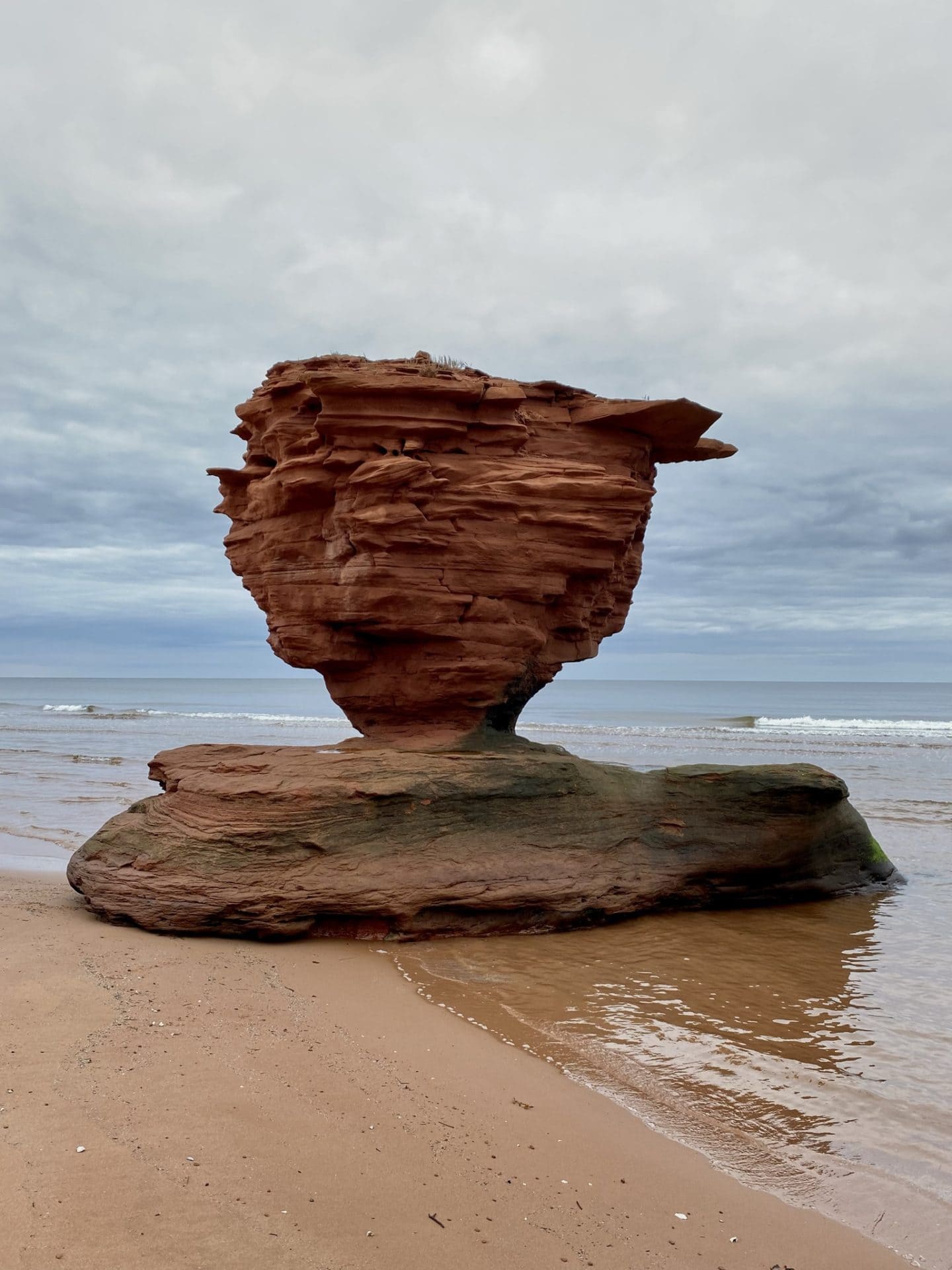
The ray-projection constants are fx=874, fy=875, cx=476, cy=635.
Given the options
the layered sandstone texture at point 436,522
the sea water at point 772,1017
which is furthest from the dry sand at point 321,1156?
the layered sandstone texture at point 436,522

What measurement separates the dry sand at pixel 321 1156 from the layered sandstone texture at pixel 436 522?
549 centimetres

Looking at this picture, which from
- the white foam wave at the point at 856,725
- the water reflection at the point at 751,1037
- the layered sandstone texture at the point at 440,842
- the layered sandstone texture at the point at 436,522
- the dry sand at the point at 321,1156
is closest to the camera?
the dry sand at the point at 321,1156

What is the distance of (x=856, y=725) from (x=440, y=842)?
4570cm

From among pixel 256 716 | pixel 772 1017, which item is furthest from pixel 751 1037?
pixel 256 716

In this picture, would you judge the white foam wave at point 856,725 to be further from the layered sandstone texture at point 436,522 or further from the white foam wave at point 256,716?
the layered sandstone texture at point 436,522

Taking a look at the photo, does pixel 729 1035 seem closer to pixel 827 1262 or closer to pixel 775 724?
pixel 827 1262

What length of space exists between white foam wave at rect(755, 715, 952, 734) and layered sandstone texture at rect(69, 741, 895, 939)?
122 feet

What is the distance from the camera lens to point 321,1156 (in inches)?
190

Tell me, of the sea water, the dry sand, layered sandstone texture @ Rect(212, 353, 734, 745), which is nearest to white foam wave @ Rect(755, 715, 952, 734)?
the sea water

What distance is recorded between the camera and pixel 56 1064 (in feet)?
18.3

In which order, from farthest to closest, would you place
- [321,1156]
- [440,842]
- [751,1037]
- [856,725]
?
[856,725], [440,842], [751,1037], [321,1156]

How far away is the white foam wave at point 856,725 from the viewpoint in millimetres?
47281

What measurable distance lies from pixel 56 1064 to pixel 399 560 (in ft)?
23.4

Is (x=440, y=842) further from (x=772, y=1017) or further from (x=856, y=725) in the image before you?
(x=856, y=725)
